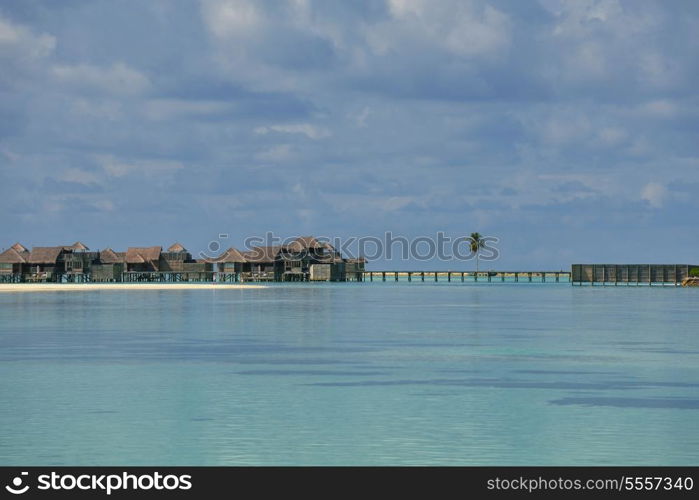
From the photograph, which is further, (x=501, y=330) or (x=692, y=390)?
(x=501, y=330)

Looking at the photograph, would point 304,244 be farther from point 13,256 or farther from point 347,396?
point 347,396

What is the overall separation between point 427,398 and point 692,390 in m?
5.80

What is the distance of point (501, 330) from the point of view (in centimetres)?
3834

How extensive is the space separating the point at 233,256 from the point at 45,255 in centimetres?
2482

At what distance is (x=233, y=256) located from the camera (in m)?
130

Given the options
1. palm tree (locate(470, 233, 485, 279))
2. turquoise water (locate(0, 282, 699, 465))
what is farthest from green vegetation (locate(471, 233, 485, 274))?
turquoise water (locate(0, 282, 699, 465))

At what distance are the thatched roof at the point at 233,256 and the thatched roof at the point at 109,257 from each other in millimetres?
16164

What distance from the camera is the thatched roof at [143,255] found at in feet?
441

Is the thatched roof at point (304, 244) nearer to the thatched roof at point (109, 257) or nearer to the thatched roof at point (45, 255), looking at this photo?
the thatched roof at point (109, 257)
